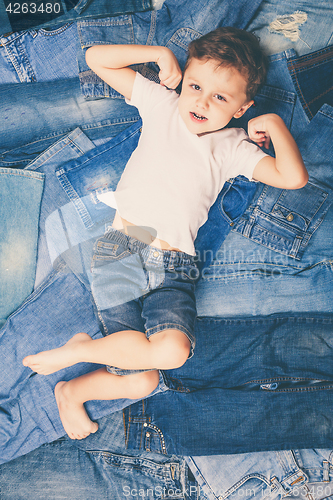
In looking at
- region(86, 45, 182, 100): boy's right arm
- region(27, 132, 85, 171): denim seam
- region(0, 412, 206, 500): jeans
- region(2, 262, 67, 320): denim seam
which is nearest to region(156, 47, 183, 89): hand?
region(86, 45, 182, 100): boy's right arm

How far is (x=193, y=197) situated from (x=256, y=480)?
119 centimetres

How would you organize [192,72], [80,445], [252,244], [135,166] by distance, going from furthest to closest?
[252,244]
[80,445]
[135,166]
[192,72]

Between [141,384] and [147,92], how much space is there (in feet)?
3.76

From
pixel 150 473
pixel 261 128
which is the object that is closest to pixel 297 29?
pixel 261 128

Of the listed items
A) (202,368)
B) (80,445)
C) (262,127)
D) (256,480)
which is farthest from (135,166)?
(256,480)

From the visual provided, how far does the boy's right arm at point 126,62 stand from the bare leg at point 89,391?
114 centimetres

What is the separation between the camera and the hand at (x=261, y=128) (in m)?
1.27

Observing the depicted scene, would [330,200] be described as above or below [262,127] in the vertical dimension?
below

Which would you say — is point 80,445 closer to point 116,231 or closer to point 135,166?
point 116,231

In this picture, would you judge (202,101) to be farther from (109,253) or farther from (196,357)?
(196,357)

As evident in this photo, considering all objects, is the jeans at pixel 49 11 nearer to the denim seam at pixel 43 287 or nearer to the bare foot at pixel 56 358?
the denim seam at pixel 43 287

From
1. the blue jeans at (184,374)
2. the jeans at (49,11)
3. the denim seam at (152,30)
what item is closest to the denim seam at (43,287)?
the blue jeans at (184,374)

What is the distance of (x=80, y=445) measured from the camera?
1.42 metres

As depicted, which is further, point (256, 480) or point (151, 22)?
point (151, 22)
